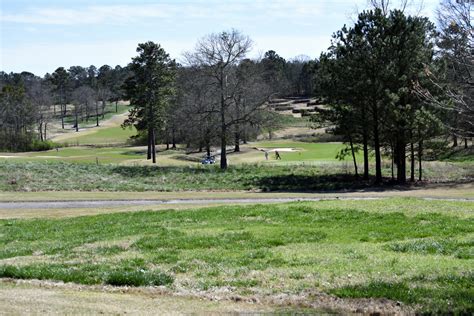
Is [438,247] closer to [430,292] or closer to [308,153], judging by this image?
[430,292]

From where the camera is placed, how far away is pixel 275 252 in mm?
13500

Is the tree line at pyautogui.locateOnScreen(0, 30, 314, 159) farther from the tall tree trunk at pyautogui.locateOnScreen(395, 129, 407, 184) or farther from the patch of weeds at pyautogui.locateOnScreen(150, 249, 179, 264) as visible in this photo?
the patch of weeds at pyautogui.locateOnScreen(150, 249, 179, 264)

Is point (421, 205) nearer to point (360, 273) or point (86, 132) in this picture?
point (360, 273)

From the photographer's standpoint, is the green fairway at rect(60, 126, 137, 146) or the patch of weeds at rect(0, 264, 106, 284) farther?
the green fairway at rect(60, 126, 137, 146)

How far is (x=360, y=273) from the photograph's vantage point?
10914 mm

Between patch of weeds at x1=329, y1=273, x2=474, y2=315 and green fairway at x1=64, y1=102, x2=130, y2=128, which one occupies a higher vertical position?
green fairway at x1=64, y1=102, x2=130, y2=128

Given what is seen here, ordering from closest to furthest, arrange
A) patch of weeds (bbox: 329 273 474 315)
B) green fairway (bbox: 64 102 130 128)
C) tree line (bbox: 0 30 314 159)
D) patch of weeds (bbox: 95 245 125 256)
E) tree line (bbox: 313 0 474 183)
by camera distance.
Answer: patch of weeds (bbox: 329 273 474 315) < patch of weeds (bbox: 95 245 125 256) < tree line (bbox: 313 0 474 183) < tree line (bbox: 0 30 314 159) < green fairway (bbox: 64 102 130 128)

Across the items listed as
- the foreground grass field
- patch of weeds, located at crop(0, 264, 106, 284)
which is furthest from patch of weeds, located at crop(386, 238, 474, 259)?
patch of weeds, located at crop(0, 264, 106, 284)

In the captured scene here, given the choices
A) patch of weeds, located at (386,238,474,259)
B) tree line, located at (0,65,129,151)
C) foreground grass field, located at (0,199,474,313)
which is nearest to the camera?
foreground grass field, located at (0,199,474,313)

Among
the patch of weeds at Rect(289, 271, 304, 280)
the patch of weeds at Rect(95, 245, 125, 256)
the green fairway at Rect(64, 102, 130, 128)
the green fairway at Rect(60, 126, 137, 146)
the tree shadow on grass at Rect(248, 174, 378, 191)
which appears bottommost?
the tree shadow on grass at Rect(248, 174, 378, 191)

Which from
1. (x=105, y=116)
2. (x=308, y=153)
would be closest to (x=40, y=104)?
(x=105, y=116)

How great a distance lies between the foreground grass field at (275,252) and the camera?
10164mm

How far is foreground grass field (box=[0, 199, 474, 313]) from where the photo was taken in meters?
10.2

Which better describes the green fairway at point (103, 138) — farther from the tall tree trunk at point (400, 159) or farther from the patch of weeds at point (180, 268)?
the patch of weeds at point (180, 268)
